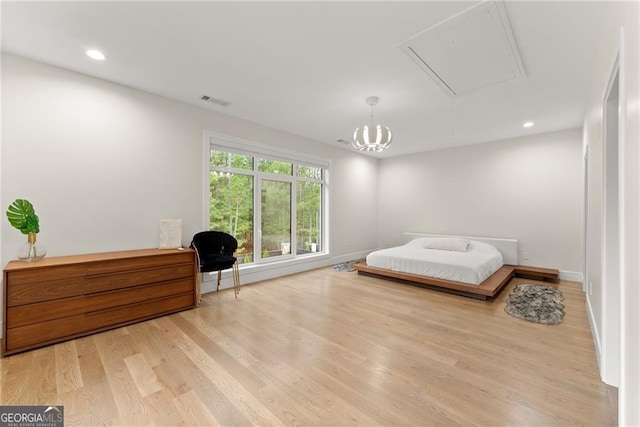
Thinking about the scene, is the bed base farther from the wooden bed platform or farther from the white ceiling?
the white ceiling

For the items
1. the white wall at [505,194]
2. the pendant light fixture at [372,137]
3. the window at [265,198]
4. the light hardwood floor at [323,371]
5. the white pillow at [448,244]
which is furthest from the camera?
the white pillow at [448,244]

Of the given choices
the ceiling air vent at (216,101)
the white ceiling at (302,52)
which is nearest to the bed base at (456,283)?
the white ceiling at (302,52)

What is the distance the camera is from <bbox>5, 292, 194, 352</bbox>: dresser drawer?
2.40 meters

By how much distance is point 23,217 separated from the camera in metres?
2.55

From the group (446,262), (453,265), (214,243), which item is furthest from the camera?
(446,262)

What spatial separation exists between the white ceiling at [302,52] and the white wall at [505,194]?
1103mm

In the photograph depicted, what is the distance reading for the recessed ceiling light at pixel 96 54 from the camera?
8.73ft

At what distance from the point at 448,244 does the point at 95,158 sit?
594cm

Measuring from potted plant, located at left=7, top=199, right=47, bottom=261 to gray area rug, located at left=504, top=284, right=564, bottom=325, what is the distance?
210 inches

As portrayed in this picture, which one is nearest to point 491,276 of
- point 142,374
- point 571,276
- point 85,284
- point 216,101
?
point 571,276

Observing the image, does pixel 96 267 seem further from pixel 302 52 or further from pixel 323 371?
pixel 302 52

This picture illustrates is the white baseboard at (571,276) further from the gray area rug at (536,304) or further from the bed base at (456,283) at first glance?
the gray area rug at (536,304)

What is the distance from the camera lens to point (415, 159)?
6953mm

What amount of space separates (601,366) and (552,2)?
9.09ft
